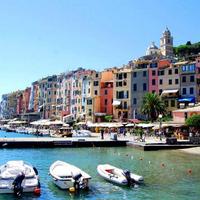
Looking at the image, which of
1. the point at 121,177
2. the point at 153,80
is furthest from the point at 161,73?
the point at 121,177

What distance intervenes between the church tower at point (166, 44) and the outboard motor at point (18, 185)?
5378 inches

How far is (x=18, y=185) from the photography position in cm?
2784

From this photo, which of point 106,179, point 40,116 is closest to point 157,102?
point 106,179

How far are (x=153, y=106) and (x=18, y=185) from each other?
68473 millimetres

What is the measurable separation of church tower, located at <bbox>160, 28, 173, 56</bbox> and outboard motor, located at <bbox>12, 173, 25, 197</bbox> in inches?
5378

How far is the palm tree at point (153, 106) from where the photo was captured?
94.1m

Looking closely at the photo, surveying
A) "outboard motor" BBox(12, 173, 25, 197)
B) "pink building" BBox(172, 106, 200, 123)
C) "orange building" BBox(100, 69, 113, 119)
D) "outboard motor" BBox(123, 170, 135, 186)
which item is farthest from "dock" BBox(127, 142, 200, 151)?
"orange building" BBox(100, 69, 113, 119)

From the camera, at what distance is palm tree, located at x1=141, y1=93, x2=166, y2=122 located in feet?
A: 309

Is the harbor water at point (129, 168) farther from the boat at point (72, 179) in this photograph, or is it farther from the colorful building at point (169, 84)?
the colorful building at point (169, 84)

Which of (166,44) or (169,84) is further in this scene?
(166,44)

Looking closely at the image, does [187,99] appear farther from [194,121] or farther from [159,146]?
[159,146]

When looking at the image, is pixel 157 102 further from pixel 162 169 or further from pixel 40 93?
pixel 40 93

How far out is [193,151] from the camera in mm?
56281

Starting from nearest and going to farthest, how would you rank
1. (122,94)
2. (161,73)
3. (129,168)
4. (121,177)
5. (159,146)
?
(121,177) → (129,168) → (159,146) → (161,73) → (122,94)
